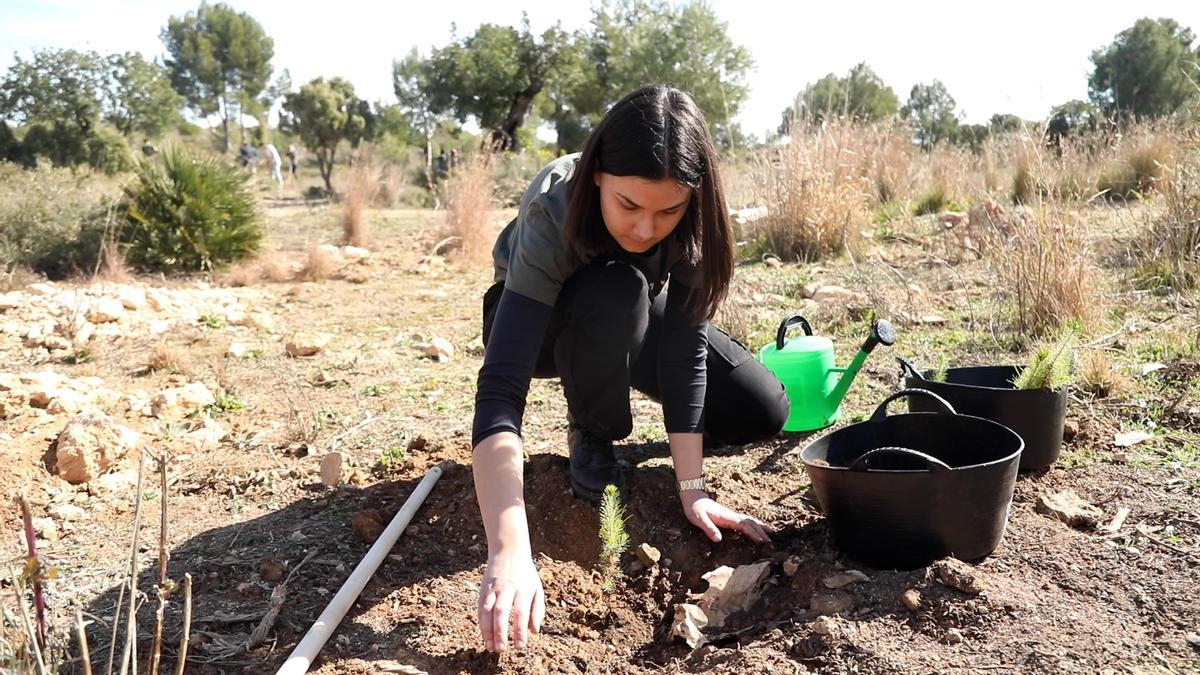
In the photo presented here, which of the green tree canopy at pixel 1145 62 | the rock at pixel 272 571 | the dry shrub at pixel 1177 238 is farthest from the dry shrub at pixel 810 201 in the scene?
the green tree canopy at pixel 1145 62

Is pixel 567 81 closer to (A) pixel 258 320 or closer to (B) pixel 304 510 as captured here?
(A) pixel 258 320

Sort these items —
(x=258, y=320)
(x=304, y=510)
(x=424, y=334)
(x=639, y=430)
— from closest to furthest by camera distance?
(x=304, y=510)
(x=639, y=430)
(x=424, y=334)
(x=258, y=320)

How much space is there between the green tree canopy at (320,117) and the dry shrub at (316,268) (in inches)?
711

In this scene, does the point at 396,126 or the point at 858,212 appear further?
the point at 396,126

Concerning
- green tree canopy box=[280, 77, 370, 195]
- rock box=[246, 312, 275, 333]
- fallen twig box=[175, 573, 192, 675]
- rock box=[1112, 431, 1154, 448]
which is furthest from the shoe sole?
green tree canopy box=[280, 77, 370, 195]

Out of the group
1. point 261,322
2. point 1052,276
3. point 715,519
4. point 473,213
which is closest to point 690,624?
point 715,519

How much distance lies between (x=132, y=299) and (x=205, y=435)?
304cm

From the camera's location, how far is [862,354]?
8.43 ft

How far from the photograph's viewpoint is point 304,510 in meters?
2.41

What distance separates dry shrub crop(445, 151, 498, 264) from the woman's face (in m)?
6.32

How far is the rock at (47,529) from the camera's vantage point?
7.64 feet

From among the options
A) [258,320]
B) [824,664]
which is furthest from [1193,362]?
[258,320]

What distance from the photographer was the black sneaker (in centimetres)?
223

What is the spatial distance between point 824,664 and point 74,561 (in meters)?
1.83
